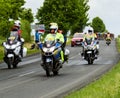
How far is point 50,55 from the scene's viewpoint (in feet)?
66.5

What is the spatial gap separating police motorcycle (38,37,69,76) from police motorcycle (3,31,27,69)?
533 centimetres

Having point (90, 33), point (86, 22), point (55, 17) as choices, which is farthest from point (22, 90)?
point (86, 22)

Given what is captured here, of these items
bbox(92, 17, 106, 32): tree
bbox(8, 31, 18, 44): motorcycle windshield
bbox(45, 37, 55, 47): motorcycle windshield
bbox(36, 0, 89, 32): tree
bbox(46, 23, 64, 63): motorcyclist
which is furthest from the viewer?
bbox(92, 17, 106, 32): tree

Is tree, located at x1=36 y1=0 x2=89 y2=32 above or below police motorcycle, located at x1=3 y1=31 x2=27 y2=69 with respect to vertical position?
above

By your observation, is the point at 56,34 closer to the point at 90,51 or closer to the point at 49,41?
the point at 49,41

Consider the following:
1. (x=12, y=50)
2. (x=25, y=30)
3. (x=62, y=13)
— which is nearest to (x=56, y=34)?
(x=12, y=50)

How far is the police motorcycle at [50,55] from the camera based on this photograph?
20250mm

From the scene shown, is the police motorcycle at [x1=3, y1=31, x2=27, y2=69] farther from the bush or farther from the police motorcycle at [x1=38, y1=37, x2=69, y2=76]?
the bush

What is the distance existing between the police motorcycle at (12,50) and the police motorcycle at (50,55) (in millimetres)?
5329

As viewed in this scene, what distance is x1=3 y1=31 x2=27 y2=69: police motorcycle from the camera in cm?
2575

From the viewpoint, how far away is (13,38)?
26.3 m

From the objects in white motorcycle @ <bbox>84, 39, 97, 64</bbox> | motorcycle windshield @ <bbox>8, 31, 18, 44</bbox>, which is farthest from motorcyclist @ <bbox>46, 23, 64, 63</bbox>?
white motorcycle @ <bbox>84, 39, 97, 64</bbox>

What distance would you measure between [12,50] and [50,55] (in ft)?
19.6

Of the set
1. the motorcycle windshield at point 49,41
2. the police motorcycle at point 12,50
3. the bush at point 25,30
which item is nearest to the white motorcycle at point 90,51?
the police motorcycle at point 12,50
